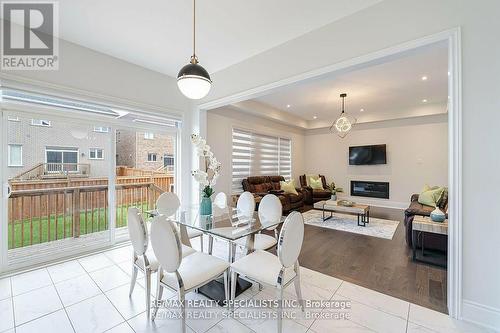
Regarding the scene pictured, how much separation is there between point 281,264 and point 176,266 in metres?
0.82

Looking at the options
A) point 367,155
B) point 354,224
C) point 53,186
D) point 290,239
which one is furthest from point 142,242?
point 367,155

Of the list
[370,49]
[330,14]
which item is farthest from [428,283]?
[330,14]

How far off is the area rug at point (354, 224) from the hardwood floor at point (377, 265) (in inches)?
8.2

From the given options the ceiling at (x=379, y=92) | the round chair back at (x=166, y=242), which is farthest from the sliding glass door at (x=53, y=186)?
the ceiling at (x=379, y=92)

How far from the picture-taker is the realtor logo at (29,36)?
232 centimetres

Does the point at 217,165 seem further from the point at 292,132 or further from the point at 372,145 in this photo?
the point at 372,145

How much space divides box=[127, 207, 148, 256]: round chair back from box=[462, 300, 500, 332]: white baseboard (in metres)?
2.82

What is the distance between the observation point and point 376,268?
2771 millimetres

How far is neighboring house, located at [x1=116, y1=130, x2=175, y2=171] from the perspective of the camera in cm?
361

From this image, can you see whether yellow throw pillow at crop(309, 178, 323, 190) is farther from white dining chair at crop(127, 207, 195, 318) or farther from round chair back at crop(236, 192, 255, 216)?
white dining chair at crop(127, 207, 195, 318)

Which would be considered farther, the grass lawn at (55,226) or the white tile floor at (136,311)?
the grass lawn at (55,226)

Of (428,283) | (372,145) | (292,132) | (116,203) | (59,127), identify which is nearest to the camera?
(428,283)

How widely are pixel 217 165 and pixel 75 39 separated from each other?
2.58m

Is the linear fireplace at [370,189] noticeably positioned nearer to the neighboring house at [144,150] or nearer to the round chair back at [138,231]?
the neighboring house at [144,150]
